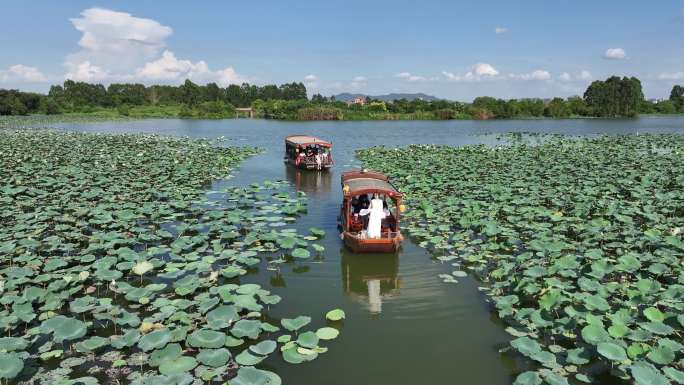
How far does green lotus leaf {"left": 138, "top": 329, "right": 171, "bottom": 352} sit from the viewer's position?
21.0ft

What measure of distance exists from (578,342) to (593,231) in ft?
17.5

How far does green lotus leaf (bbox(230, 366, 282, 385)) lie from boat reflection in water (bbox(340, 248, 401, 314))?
307cm

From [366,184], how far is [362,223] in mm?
1137

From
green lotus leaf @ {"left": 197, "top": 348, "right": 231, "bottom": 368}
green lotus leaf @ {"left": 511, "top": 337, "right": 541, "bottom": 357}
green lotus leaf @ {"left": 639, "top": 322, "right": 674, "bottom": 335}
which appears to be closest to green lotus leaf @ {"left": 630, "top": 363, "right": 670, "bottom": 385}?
green lotus leaf @ {"left": 639, "top": 322, "right": 674, "bottom": 335}

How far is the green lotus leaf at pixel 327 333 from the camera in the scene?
7.22 meters

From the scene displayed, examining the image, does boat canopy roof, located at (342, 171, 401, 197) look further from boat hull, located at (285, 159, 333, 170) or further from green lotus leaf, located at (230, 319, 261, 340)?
boat hull, located at (285, 159, 333, 170)

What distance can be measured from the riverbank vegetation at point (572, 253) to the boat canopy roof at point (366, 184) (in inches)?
66.7

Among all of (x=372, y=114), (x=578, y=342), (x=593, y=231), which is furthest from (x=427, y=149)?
(x=372, y=114)

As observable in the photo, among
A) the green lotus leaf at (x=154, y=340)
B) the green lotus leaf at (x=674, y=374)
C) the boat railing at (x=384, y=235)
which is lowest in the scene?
the green lotus leaf at (x=154, y=340)

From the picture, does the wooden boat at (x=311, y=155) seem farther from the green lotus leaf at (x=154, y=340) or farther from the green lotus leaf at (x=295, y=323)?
the green lotus leaf at (x=154, y=340)

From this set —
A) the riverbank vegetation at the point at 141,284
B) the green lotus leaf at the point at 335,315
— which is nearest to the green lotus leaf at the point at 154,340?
the riverbank vegetation at the point at 141,284

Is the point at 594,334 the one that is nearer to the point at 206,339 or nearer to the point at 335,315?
the point at 335,315

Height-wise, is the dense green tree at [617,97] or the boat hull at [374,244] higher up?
the dense green tree at [617,97]

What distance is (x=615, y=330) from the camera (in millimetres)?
6496
